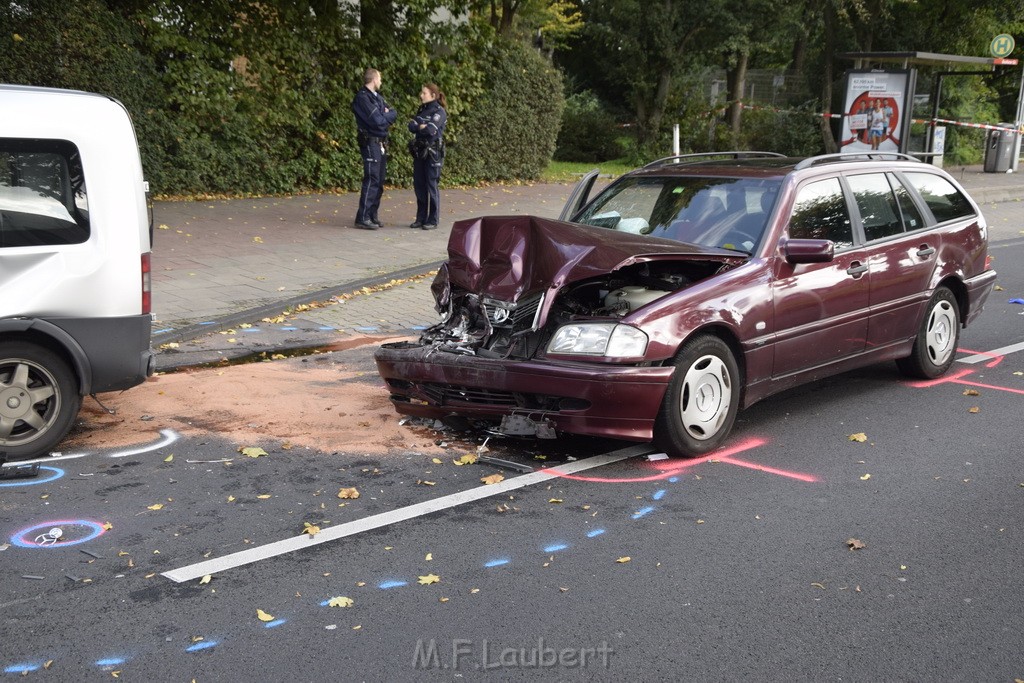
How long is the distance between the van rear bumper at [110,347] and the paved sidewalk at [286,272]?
2.06 metres

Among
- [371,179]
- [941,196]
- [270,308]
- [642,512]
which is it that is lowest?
[642,512]

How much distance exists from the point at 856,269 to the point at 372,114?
28.7ft

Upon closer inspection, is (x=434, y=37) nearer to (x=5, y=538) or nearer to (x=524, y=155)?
(x=524, y=155)

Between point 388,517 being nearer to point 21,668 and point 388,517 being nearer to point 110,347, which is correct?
point 21,668

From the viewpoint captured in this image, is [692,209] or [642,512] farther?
[692,209]

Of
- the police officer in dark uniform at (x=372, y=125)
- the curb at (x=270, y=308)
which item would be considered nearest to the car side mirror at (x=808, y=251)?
the curb at (x=270, y=308)

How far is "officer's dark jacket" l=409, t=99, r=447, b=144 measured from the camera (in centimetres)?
1415

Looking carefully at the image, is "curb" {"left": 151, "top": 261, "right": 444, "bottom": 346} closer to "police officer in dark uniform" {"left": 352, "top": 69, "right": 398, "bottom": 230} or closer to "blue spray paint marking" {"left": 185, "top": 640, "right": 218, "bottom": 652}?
→ "police officer in dark uniform" {"left": 352, "top": 69, "right": 398, "bottom": 230}

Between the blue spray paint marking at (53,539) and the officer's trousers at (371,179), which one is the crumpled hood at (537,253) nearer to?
the blue spray paint marking at (53,539)

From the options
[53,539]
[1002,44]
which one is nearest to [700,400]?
[53,539]

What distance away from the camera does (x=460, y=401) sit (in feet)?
19.3

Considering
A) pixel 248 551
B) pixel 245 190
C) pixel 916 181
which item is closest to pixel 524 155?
pixel 245 190

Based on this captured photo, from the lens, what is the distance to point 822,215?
6.65 metres

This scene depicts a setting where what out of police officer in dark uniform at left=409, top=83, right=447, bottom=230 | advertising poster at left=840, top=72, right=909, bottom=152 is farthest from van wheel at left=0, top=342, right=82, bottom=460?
advertising poster at left=840, top=72, right=909, bottom=152
